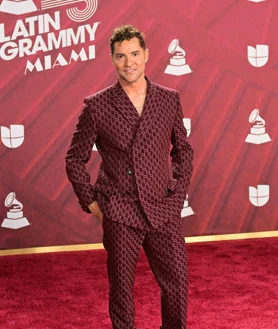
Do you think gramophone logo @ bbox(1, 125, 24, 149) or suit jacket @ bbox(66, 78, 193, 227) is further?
gramophone logo @ bbox(1, 125, 24, 149)

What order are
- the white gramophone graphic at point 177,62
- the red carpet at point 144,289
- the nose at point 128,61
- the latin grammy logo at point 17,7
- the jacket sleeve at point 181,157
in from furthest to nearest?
the white gramophone graphic at point 177,62 < the latin grammy logo at point 17,7 < the red carpet at point 144,289 < the jacket sleeve at point 181,157 < the nose at point 128,61

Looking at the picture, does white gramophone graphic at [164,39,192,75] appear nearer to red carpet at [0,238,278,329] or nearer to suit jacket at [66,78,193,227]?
red carpet at [0,238,278,329]

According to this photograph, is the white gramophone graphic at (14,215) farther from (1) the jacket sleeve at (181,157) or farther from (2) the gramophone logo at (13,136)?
(1) the jacket sleeve at (181,157)

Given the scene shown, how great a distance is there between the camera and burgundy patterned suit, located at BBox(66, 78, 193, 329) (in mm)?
2506

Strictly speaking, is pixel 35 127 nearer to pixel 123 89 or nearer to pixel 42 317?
pixel 42 317

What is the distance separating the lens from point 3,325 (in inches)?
127

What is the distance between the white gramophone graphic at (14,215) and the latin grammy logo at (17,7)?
121 centimetres

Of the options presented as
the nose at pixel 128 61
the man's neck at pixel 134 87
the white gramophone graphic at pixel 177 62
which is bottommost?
the man's neck at pixel 134 87

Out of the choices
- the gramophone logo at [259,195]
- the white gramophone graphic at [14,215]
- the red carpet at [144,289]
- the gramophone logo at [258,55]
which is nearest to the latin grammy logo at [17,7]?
the white gramophone graphic at [14,215]

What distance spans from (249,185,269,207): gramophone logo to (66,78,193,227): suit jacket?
2.21 meters

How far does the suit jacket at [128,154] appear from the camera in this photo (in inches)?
98.6

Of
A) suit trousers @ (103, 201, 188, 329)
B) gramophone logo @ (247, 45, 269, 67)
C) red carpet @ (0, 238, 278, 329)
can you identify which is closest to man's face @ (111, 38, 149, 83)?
suit trousers @ (103, 201, 188, 329)

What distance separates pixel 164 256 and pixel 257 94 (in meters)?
2.37

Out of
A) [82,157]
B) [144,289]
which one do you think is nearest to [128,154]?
[82,157]
